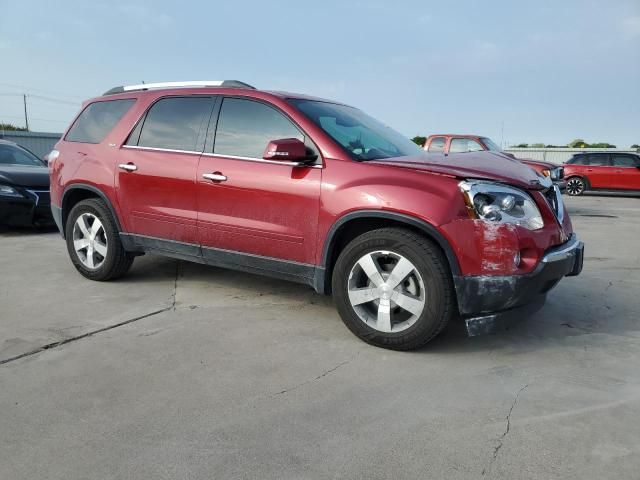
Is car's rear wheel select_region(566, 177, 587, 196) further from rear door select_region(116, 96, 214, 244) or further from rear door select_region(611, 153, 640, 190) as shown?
rear door select_region(116, 96, 214, 244)

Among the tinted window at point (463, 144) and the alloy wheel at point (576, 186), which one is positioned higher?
the tinted window at point (463, 144)

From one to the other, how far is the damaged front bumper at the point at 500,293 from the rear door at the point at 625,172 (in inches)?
642

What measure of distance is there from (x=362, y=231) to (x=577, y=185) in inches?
644

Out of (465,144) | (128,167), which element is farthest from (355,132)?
(465,144)

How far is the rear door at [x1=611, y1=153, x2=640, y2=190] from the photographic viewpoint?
1720 cm

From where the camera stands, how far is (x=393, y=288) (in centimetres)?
341

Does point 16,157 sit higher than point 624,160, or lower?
lower

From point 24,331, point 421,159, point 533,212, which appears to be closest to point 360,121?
point 421,159

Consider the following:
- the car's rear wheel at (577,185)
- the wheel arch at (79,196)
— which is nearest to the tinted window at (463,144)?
the car's rear wheel at (577,185)

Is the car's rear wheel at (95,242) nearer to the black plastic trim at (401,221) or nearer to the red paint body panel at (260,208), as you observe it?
the red paint body panel at (260,208)

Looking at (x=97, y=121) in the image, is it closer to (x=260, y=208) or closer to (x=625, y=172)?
(x=260, y=208)

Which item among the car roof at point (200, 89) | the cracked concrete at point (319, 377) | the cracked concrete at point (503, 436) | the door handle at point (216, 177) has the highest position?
the car roof at point (200, 89)

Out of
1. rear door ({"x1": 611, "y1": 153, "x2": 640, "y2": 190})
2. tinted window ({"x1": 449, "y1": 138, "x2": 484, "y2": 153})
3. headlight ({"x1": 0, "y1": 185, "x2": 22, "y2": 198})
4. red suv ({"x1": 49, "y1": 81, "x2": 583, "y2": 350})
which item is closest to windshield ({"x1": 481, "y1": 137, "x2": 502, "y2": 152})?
tinted window ({"x1": 449, "y1": 138, "x2": 484, "y2": 153})

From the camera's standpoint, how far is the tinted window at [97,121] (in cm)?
496
